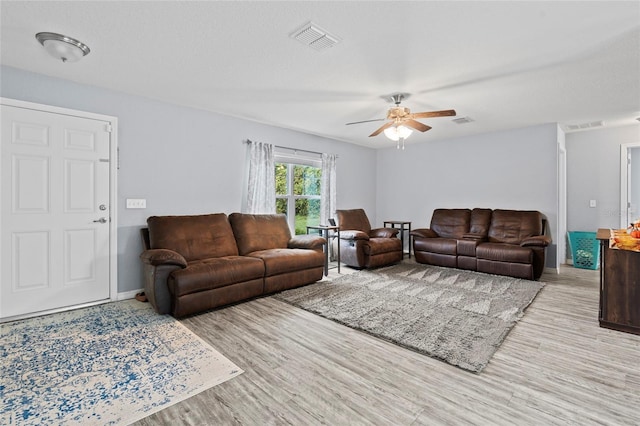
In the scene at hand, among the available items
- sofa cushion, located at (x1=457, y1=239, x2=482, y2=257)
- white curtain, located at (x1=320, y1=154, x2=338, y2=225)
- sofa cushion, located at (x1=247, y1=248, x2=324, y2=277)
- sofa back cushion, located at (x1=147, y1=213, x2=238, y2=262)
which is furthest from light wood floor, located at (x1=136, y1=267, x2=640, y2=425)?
white curtain, located at (x1=320, y1=154, x2=338, y2=225)

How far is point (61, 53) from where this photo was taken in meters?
2.52

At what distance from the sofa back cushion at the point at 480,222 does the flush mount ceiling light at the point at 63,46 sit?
5.74 meters

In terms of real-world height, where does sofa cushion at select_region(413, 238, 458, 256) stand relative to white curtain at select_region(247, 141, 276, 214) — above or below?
below

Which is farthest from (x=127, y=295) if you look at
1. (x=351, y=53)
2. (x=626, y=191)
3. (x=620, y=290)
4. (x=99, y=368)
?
(x=626, y=191)

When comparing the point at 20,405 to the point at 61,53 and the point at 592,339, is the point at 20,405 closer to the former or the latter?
the point at 61,53

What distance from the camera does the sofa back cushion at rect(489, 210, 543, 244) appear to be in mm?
4953

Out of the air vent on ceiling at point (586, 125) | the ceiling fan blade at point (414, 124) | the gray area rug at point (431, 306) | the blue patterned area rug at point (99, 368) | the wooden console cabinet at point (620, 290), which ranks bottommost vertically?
the blue patterned area rug at point (99, 368)

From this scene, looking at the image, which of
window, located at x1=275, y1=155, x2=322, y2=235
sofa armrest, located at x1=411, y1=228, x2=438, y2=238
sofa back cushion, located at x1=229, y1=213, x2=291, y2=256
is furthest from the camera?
sofa armrest, located at x1=411, y1=228, x2=438, y2=238

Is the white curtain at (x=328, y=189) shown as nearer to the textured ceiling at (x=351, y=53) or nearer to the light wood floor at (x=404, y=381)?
the textured ceiling at (x=351, y=53)

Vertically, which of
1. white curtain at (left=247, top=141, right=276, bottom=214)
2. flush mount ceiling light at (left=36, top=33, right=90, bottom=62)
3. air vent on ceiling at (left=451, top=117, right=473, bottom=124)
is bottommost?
white curtain at (left=247, top=141, right=276, bottom=214)

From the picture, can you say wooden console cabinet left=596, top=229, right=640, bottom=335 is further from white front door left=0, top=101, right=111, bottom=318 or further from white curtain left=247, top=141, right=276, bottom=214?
white front door left=0, top=101, right=111, bottom=318

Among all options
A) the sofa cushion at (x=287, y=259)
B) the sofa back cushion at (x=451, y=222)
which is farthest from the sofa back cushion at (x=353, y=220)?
the sofa cushion at (x=287, y=259)

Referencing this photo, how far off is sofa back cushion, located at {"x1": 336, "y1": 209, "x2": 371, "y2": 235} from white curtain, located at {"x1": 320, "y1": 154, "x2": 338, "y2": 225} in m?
0.19

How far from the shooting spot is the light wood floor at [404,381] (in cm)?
166
